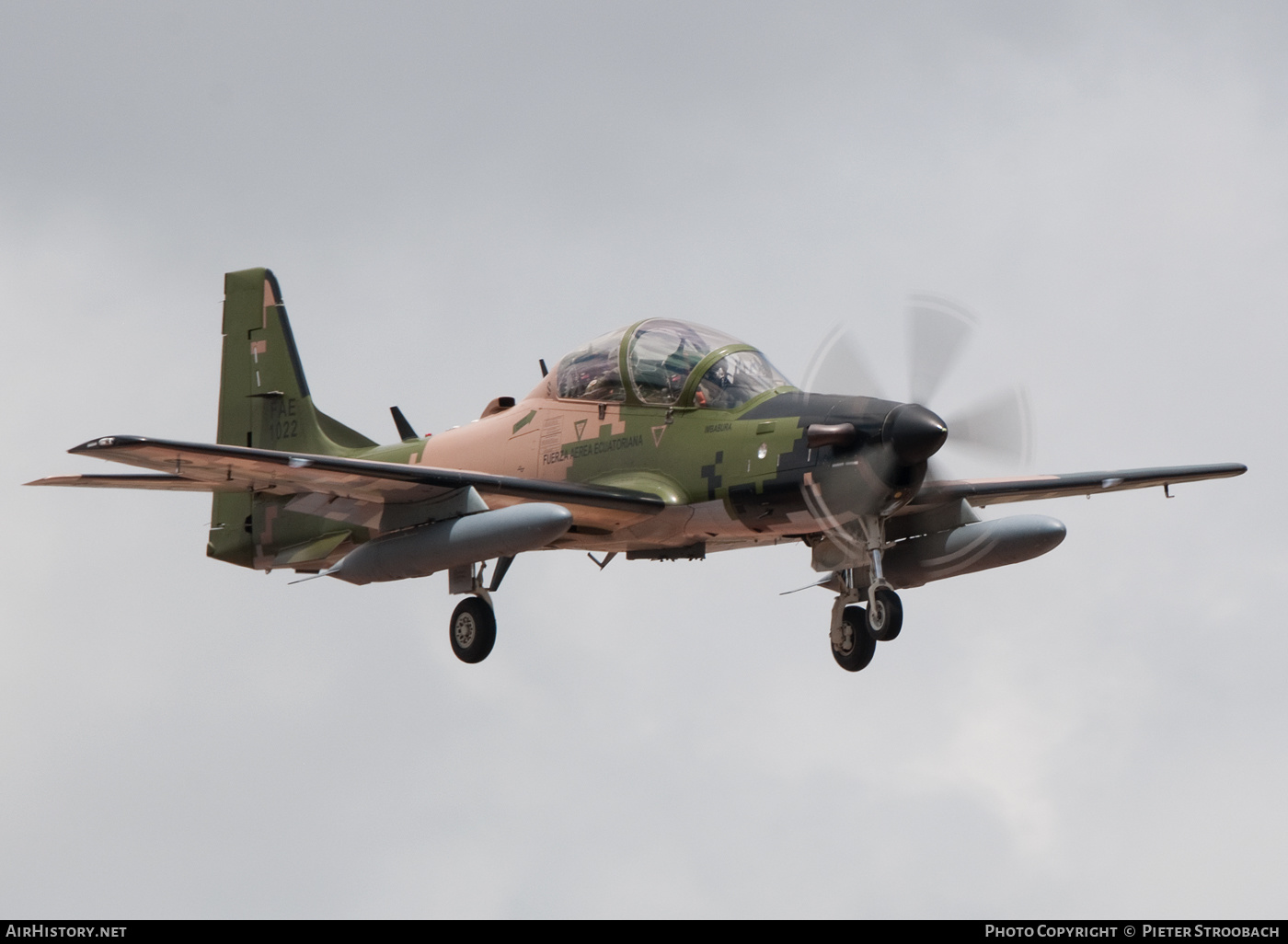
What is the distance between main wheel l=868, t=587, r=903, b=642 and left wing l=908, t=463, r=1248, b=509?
1497 millimetres

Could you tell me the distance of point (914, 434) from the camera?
1875 centimetres

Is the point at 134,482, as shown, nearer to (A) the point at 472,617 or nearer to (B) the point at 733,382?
(A) the point at 472,617

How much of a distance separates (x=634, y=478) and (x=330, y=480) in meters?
3.59

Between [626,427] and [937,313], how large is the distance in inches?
157

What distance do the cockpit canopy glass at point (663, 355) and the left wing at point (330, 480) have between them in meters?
1.29

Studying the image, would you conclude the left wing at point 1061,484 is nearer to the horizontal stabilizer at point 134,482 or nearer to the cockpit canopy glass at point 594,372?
the cockpit canopy glass at point 594,372

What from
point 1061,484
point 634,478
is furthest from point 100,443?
point 1061,484

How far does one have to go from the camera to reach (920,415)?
61.9ft

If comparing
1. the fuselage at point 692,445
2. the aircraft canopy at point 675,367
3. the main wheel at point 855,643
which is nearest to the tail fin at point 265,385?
the fuselage at point 692,445

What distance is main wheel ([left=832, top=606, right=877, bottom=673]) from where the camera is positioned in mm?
21438

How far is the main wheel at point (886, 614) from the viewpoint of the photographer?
20.2 metres

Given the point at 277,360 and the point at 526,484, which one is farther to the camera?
the point at 277,360
